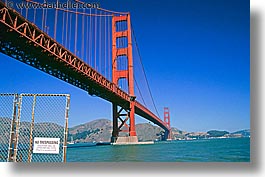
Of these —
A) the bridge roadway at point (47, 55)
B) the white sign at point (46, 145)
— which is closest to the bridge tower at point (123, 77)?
the bridge roadway at point (47, 55)

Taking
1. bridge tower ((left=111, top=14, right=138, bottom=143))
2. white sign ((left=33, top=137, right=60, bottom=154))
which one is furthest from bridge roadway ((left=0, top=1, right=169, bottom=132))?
white sign ((left=33, top=137, right=60, bottom=154))

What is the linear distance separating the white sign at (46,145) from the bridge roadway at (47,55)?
6.96ft

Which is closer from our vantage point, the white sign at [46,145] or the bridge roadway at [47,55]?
the white sign at [46,145]

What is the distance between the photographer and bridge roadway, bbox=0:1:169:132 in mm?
6750

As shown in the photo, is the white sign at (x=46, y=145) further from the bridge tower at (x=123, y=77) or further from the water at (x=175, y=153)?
the bridge tower at (x=123, y=77)

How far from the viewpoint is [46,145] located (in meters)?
4.99

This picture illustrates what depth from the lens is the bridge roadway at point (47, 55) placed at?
6750 mm

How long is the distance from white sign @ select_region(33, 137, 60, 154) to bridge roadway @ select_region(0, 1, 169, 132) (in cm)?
212

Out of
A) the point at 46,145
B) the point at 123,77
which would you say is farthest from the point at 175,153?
the point at 123,77

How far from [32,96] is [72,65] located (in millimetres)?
4090

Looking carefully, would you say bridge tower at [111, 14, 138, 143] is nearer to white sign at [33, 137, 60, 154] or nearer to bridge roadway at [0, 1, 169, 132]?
bridge roadway at [0, 1, 169, 132]

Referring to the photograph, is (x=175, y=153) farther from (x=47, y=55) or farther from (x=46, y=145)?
(x=47, y=55)

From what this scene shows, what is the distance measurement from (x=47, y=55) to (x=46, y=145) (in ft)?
12.3

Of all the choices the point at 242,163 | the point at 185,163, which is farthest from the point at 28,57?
the point at 242,163
